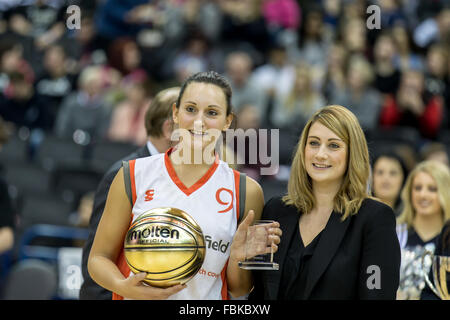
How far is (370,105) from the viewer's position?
843cm

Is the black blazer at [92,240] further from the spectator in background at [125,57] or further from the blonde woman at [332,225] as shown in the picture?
the spectator in background at [125,57]

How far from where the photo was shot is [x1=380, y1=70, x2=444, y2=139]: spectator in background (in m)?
8.38

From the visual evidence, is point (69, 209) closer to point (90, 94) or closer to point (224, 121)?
point (90, 94)

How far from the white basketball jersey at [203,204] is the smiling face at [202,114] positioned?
6.9 inches

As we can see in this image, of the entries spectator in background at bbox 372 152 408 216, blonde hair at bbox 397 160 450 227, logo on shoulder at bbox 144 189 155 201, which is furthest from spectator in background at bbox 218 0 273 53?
logo on shoulder at bbox 144 189 155 201

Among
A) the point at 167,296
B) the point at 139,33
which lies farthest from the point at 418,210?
the point at 139,33

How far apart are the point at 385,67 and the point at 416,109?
0.99 m

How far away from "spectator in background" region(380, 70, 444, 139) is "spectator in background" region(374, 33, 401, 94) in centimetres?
48

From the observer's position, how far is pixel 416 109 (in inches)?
331

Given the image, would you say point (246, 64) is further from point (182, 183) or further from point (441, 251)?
point (182, 183)

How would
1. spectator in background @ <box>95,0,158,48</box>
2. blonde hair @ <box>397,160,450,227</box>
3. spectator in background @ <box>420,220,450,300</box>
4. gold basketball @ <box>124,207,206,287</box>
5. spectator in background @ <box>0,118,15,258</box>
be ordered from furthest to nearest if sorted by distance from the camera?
1. spectator in background @ <box>95,0,158,48</box>
2. blonde hair @ <box>397,160,450,227</box>
3. spectator in background @ <box>0,118,15,258</box>
4. spectator in background @ <box>420,220,450,300</box>
5. gold basketball @ <box>124,207,206,287</box>

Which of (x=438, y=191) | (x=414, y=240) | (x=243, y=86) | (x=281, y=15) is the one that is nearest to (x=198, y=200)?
(x=414, y=240)

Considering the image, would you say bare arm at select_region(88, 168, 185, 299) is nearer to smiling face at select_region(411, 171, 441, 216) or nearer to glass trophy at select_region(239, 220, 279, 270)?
glass trophy at select_region(239, 220, 279, 270)

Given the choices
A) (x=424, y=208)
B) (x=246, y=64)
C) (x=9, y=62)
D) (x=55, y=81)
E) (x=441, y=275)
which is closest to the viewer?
(x=441, y=275)
